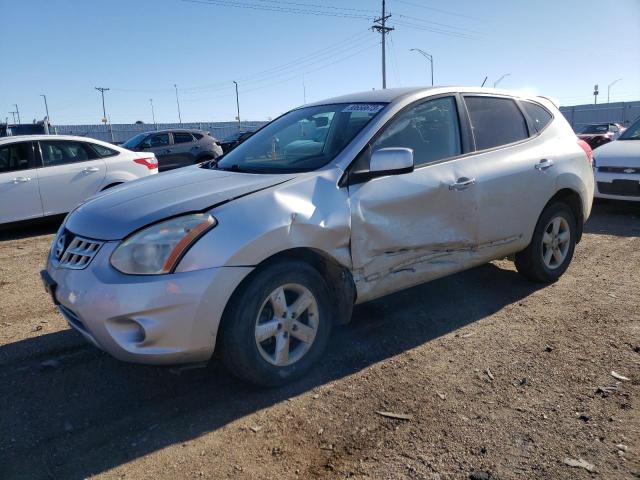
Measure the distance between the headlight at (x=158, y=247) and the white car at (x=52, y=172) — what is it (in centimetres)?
577

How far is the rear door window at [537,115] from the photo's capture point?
4820mm

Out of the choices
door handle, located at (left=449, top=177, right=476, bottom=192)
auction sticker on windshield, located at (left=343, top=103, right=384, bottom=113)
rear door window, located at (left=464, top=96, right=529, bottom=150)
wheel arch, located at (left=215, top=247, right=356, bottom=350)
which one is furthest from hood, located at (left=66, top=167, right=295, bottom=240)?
rear door window, located at (left=464, top=96, right=529, bottom=150)

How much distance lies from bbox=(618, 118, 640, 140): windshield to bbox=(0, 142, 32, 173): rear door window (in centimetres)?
944

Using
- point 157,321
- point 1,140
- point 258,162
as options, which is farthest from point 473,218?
point 1,140

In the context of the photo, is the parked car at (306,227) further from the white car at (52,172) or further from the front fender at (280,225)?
the white car at (52,172)

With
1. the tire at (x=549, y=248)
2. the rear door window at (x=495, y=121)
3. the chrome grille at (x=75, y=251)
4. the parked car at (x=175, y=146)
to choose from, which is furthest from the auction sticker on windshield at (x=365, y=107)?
the parked car at (x=175, y=146)

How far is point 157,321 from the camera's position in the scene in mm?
2721

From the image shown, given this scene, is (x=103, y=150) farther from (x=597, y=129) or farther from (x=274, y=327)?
(x=597, y=129)

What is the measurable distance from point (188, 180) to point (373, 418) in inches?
75.2

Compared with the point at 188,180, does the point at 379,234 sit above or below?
below

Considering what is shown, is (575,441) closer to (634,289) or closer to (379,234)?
(379,234)

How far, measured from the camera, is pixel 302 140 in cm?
404

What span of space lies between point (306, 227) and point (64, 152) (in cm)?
644

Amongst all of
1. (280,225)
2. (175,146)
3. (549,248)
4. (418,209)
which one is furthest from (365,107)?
(175,146)
